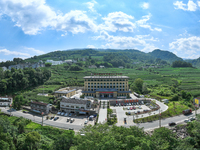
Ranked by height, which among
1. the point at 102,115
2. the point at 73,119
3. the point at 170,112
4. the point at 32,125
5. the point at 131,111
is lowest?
the point at 32,125

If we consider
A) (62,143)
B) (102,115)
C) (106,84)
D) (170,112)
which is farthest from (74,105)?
(170,112)

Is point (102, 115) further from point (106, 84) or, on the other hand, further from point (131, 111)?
point (106, 84)

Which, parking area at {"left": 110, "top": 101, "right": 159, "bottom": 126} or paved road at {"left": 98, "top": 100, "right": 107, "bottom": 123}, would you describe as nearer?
paved road at {"left": 98, "top": 100, "right": 107, "bottom": 123}

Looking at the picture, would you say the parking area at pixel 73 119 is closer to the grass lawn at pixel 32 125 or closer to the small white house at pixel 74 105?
the small white house at pixel 74 105

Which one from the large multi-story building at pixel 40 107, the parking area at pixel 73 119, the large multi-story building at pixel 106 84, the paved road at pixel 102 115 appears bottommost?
the parking area at pixel 73 119

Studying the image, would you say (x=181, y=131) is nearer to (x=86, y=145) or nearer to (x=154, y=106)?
(x=154, y=106)

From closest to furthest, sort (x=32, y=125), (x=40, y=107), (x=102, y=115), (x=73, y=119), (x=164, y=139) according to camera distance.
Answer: (x=164, y=139) → (x=32, y=125) → (x=73, y=119) → (x=102, y=115) → (x=40, y=107)

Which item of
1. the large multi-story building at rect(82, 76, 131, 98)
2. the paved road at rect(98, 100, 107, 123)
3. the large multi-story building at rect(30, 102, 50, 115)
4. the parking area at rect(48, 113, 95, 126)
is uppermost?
the large multi-story building at rect(82, 76, 131, 98)

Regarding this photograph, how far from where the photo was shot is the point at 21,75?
60.0m

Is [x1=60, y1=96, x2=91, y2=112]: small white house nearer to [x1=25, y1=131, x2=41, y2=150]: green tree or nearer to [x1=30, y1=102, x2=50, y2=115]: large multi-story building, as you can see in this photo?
[x1=30, y1=102, x2=50, y2=115]: large multi-story building

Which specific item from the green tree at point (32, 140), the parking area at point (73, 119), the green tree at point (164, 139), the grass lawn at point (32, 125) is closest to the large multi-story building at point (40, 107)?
the parking area at point (73, 119)

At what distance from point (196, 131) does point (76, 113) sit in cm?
2989

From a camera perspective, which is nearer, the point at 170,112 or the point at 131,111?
the point at 170,112

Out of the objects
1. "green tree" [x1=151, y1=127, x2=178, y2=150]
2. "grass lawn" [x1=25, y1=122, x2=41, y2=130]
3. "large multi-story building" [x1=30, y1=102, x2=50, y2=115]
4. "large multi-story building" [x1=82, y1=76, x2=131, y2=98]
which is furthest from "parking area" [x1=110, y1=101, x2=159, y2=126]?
"large multi-story building" [x1=30, y1=102, x2=50, y2=115]
